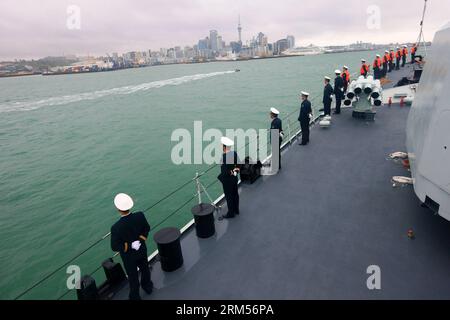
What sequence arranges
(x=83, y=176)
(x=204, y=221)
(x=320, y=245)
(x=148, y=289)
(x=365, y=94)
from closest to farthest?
(x=148, y=289), (x=320, y=245), (x=204, y=221), (x=365, y=94), (x=83, y=176)

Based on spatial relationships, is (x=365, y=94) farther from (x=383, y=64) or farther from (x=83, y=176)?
(x=83, y=176)

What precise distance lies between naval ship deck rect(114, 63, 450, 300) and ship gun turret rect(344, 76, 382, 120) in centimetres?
509

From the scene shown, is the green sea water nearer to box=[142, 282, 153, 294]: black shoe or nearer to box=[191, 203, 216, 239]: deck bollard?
box=[191, 203, 216, 239]: deck bollard

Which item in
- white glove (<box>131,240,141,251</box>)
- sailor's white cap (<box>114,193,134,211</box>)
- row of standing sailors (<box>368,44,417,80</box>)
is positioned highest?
row of standing sailors (<box>368,44,417,80</box>)

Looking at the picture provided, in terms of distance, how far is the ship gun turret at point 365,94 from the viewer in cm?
1207

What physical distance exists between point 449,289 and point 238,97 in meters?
44.0

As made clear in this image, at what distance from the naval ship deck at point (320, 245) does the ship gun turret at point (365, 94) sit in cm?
509

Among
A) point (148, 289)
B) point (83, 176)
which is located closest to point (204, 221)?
point (148, 289)

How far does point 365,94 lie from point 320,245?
9.71m

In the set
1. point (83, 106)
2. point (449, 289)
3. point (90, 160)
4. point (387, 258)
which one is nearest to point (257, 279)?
point (387, 258)

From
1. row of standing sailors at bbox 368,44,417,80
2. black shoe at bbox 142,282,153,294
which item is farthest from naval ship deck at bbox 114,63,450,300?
row of standing sailors at bbox 368,44,417,80

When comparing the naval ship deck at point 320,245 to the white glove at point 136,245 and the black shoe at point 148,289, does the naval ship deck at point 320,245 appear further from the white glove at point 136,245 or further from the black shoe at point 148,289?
the white glove at point 136,245

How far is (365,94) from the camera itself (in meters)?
12.6

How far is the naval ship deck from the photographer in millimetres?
4480
